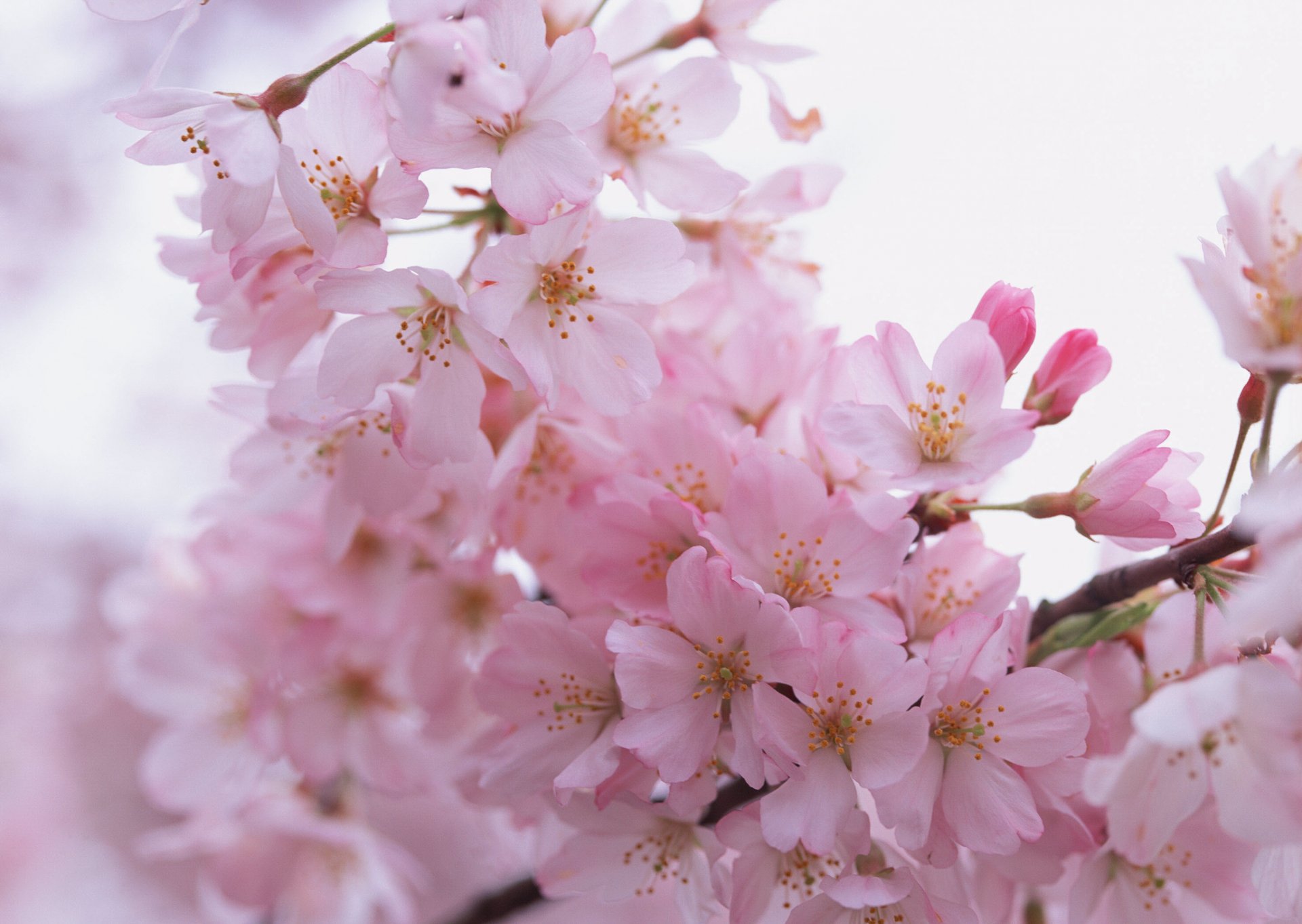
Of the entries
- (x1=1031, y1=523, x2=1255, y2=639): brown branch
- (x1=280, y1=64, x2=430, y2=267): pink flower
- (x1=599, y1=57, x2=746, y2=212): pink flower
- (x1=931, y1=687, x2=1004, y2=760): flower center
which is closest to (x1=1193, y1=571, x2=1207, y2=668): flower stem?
(x1=1031, y1=523, x2=1255, y2=639): brown branch

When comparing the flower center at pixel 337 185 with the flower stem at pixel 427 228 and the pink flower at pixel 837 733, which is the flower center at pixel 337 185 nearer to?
the flower stem at pixel 427 228

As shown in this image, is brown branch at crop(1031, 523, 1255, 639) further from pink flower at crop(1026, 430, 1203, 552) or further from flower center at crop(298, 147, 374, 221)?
flower center at crop(298, 147, 374, 221)

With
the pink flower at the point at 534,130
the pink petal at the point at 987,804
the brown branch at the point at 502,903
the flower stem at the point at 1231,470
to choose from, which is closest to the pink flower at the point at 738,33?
the pink flower at the point at 534,130

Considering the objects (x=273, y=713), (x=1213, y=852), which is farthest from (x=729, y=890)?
(x=273, y=713)

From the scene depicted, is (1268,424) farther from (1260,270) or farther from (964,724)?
(964,724)

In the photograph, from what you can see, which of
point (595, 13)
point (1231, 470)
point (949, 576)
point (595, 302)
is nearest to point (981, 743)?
point (949, 576)
